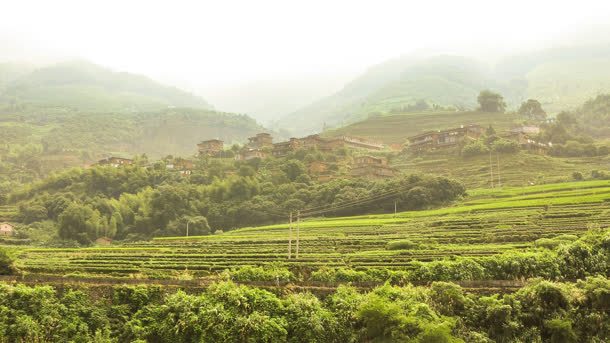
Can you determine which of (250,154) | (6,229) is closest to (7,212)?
(6,229)

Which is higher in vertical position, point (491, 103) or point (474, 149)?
point (491, 103)

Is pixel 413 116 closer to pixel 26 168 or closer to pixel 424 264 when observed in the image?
pixel 26 168

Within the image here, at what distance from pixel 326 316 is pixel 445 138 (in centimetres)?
6475

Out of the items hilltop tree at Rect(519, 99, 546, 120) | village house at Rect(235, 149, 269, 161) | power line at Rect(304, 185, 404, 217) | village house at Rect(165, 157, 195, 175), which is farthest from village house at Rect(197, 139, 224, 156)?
hilltop tree at Rect(519, 99, 546, 120)

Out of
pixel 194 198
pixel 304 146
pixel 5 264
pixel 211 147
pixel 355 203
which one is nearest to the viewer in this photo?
pixel 5 264

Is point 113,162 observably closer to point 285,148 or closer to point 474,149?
point 285,148

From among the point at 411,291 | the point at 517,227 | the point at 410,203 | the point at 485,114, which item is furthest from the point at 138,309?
the point at 485,114

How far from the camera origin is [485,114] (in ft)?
367

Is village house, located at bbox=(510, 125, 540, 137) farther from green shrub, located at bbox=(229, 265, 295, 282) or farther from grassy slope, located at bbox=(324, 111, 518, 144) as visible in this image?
green shrub, located at bbox=(229, 265, 295, 282)

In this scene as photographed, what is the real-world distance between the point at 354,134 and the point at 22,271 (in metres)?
81.5

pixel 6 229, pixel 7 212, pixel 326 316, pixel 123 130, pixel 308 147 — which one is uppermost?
pixel 123 130

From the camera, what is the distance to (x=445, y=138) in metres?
89.1

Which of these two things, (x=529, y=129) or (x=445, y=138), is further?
(x=529, y=129)

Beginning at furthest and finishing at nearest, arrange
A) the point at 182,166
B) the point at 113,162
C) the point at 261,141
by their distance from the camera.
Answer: the point at 261,141 → the point at 113,162 → the point at 182,166
